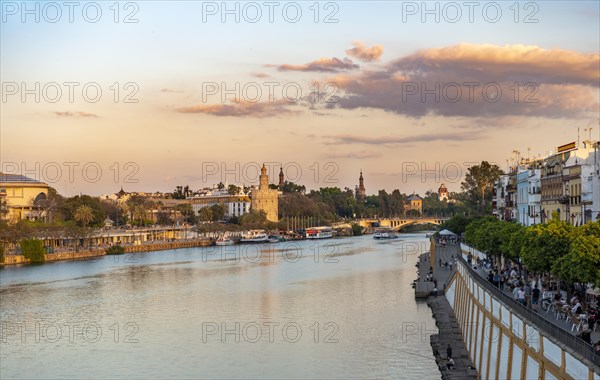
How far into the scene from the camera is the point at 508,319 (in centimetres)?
1455

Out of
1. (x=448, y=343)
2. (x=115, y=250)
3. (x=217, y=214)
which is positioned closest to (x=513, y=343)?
(x=448, y=343)

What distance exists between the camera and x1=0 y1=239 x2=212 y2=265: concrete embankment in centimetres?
6706

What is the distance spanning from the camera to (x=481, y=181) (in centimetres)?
7338

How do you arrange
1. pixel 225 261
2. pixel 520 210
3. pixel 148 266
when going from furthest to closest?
1. pixel 225 261
2. pixel 148 266
3. pixel 520 210

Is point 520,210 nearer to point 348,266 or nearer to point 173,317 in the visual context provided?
point 348,266

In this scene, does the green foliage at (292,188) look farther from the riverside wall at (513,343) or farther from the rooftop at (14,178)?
→ the riverside wall at (513,343)

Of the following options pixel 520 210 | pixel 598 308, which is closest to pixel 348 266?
pixel 520 210

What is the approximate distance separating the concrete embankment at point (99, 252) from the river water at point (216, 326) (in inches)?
602

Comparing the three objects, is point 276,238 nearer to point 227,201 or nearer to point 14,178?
point 14,178

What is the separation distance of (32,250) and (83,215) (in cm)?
2312

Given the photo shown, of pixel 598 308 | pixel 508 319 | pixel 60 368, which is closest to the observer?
pixel 508 319

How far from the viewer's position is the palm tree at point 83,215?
90.2 metres

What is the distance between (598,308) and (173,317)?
64.1ft

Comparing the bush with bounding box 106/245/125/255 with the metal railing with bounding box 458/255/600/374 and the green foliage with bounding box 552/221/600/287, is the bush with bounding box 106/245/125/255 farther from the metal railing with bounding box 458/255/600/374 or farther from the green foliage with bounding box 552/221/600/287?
the metal railing with bounding box 458/255/600/374
